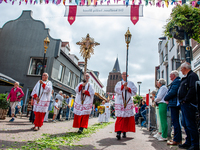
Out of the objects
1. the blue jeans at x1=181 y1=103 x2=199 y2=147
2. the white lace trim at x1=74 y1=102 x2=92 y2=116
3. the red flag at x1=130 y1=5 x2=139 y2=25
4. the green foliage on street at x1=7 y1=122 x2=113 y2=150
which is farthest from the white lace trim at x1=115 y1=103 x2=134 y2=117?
the red flag at x1=130 y1=5 x2=139 y2=25

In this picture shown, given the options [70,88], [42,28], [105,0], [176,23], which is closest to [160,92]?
[176,23]

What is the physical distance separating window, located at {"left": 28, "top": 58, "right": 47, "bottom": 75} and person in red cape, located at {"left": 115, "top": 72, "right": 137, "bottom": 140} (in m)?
15.1

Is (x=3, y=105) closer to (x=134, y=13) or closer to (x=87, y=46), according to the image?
(x=87, y=46)

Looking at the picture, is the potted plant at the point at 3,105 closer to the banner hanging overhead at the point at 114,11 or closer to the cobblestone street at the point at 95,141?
the cobblestone street at the point at 95,141

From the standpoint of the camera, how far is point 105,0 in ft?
22.9

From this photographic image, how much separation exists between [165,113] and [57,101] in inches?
324

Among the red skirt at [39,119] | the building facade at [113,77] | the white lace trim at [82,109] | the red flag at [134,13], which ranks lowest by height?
the red skirt at [39,119]

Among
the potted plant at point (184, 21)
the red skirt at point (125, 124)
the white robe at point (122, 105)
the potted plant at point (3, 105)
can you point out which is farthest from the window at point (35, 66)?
the potted plant at point (184, 21)

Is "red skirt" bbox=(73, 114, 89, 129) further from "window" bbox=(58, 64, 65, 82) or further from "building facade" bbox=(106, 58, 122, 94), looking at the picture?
"building facade" bbox=(106, 58, 122, 94)

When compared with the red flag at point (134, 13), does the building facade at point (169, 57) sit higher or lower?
higher

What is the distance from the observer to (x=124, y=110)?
5879 millimetres

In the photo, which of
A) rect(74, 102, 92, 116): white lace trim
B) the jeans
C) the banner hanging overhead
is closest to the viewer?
the jeans

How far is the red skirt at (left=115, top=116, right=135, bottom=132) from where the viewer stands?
218 inches

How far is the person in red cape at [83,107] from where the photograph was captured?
239 inches
